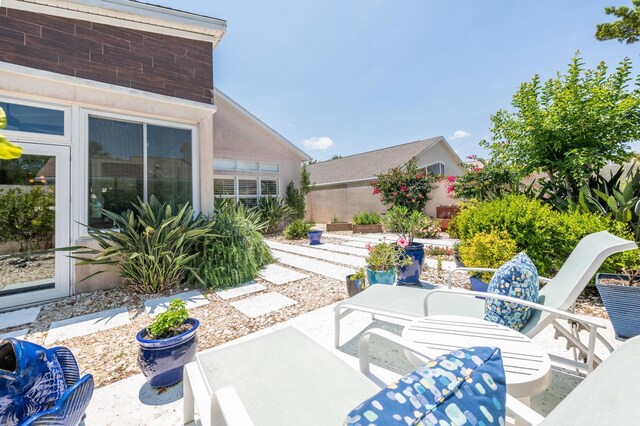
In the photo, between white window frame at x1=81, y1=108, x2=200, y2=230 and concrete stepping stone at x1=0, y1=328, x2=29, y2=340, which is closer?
concrete stepping stone at x1=0, y1=328, x2=29, y2=340

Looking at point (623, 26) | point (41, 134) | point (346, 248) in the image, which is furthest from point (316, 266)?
point (623, 26)

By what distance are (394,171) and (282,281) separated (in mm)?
9974

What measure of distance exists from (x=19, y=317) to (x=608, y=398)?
20.1ft

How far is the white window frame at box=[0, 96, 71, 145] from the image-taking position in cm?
401

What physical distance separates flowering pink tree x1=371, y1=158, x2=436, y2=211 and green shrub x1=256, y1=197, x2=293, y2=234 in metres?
5.22

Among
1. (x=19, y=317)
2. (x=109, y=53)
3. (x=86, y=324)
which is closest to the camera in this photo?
(x=86, y=324)

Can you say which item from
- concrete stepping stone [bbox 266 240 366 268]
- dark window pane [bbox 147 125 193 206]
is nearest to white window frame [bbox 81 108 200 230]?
dark window pane [bbox 147 125 193 206]

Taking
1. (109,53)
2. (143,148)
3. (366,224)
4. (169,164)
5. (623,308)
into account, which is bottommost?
(623,308)

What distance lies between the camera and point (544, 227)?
422 cm

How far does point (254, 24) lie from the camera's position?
729cm

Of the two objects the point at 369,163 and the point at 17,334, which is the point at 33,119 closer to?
the point at 17,334

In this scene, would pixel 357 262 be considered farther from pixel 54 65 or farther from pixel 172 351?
pixel 54 65

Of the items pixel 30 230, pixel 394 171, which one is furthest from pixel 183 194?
pixel 394 171

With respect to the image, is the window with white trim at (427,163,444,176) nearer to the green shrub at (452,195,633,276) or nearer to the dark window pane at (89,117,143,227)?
the green shrub at (452,195,633,276)
